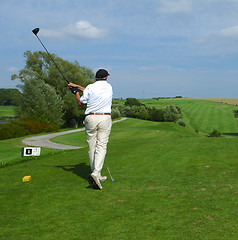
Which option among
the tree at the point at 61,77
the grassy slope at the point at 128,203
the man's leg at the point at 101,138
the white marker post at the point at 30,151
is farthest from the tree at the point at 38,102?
the man's leg at the point at 101,138

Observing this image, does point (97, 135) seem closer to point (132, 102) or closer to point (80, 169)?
point (80, 169)

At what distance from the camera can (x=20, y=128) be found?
4084 centimetres

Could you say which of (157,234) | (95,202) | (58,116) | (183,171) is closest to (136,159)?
(183,171)

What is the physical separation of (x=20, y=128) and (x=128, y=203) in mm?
38390

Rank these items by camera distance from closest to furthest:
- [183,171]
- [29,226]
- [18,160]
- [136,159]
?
[29,226] → [183,171] → [136,159] → [18,160]

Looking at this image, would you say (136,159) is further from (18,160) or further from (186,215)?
(18,160)

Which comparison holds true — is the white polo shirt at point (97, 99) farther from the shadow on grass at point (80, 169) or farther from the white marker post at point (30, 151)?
the white marker post at point (30, 151)

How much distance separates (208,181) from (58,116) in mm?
54193

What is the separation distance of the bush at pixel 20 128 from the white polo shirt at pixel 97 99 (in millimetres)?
34336

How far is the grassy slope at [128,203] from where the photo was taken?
4195mm

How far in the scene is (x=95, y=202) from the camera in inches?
220

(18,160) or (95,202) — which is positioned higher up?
(95,202)

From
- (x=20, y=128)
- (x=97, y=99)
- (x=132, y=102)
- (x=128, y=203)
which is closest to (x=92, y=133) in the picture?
(x=97, y=99)

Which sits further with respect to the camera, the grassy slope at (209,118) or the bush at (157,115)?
the bush at (157,115)
